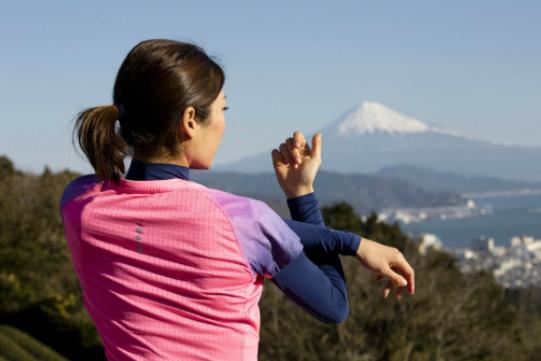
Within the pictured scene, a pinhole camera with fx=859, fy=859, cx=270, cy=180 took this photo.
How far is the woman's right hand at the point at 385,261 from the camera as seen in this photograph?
1.49 meters

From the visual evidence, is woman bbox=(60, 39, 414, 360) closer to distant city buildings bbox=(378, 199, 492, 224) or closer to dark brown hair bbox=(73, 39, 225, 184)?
dark brown hair bbox=(73, 39, 225, 184)

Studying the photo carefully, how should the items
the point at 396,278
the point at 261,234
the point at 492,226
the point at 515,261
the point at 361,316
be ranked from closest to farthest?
the point at 261,234 < the point at 396,278 < the point at 361,316 < the point at 515,261 < the point at 492,226

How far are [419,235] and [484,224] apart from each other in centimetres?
12449

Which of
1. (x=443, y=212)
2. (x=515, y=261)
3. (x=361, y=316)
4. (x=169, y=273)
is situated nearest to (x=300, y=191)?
(x=169, y=273)

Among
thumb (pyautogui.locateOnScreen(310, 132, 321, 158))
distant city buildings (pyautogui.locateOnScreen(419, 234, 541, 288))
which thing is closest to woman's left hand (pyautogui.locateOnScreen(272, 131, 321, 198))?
thumb (pyautogui.locateOnScreen(310, 132, 321, 158))

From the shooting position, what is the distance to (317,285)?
56.8 inches

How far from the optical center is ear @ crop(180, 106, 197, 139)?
4.68 feet

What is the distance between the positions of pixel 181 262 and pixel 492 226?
14615cm

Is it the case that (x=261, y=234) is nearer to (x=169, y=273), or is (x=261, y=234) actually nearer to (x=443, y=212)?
(x=169, y=273)

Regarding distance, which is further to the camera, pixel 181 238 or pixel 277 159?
pixel 277 159

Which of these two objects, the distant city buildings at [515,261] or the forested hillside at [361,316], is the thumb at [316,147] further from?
the distant city buildings at [515,261]

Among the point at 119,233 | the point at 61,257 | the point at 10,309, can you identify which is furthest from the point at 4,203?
the point at 119,233

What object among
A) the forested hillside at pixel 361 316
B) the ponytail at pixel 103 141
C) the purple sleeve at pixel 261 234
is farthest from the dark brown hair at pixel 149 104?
the forested hillside at pixel 361 316

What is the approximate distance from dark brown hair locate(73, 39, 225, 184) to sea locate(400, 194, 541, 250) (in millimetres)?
103496
